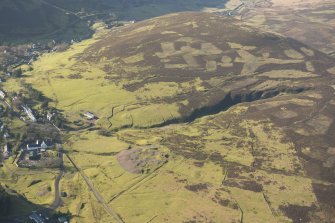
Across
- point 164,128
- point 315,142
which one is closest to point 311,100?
point 315,142

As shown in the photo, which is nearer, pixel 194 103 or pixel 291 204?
pixel 291 204

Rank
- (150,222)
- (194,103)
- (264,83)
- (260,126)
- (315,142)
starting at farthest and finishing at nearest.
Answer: (264,83) → (194,103) → (260,126) → (315,142) → (150,222)

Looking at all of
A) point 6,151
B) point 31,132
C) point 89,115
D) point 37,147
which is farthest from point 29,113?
point 6,151

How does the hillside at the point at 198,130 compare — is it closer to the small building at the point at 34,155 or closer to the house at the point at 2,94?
the small building at the point at 34,155

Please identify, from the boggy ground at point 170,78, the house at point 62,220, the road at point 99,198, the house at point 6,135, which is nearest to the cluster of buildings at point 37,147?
the house at point 6,135

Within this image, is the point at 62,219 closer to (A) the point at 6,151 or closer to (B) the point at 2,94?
(A) the point at 6,151

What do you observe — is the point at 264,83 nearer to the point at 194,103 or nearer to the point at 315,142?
the point at 194,103

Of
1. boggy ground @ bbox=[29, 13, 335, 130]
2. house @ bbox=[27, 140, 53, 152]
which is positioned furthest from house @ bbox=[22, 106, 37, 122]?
house @ bbox=[27, 140, 53, 152]

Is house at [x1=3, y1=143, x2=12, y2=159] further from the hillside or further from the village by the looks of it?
the hillside
